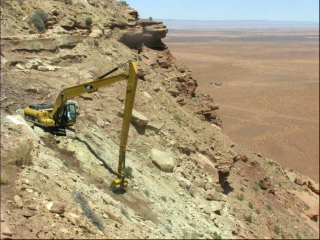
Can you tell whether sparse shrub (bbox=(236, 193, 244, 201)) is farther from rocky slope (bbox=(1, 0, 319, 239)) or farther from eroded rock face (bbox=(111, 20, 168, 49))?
eroded rock face (bbox=(111, 20, 168, 49))

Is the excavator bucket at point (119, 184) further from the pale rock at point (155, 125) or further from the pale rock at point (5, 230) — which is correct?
the pale rock at point (155, 125)

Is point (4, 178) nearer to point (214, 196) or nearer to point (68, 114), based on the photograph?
point (68, 114)

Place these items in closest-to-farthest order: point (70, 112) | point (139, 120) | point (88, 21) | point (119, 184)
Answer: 1. point (119, 184)
2. point (70, 112)
3. point (139, 120)
4. point (88, 21)

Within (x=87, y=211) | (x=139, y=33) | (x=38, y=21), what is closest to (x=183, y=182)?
(x=87, y=211)

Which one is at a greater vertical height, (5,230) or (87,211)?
(5,230)

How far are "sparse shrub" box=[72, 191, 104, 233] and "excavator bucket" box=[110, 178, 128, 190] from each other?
2.21m

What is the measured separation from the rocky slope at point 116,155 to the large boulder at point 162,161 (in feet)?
0.17

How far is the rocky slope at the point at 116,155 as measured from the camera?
9718 millimetres

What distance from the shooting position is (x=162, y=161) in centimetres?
1570

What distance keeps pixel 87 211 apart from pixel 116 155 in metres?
5.57

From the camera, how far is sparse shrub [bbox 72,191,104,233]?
30.4 ft

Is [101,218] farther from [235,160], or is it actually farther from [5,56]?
[235,160]

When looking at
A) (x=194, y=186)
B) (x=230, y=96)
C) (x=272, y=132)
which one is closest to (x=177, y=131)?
(x=194, y=186)

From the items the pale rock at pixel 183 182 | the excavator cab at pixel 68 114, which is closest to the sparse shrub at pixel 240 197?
the pale rock at pixel 183 182
